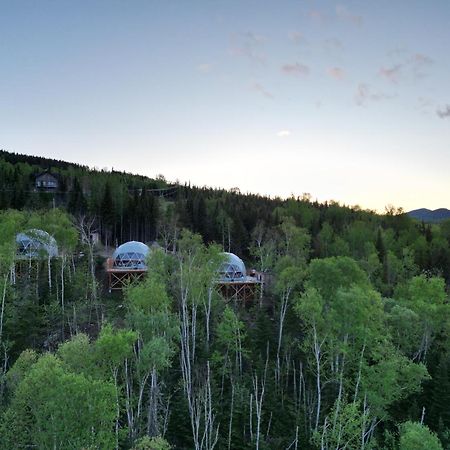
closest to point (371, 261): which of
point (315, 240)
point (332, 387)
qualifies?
point (315, 240)

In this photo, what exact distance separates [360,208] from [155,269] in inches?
4214

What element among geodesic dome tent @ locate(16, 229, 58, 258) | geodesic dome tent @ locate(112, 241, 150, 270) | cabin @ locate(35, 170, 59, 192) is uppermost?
cabin @ locate(35, 170, 59, 192)

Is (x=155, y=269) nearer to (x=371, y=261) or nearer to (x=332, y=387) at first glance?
(x=332, y=387)

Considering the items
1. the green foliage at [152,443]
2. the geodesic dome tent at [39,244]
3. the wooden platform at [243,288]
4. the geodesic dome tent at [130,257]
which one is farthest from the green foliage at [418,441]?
the geodesic dome tent at [130,257]

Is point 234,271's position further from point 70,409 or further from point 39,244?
point 70,409

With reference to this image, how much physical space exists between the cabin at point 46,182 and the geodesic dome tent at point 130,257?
67.6 metres

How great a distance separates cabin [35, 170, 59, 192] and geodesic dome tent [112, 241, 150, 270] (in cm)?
6762

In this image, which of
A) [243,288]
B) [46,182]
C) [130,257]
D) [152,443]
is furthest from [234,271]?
[46,182]

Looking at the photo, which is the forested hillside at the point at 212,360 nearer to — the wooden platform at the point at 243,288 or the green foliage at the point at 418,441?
the green foliage at the point at 418,441

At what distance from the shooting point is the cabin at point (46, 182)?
12225 cm

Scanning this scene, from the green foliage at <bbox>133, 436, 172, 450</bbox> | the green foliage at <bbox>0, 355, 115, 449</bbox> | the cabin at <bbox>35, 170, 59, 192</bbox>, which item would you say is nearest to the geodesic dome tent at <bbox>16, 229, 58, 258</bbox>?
the green foliage at <bbox>0, 355, 115, 449</bbox>

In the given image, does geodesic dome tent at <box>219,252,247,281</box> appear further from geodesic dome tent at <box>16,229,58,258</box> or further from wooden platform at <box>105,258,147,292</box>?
geodesic dome tent at <box>16,229,58,258</box>

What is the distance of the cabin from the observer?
122 m

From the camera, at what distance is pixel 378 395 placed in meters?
32.4
